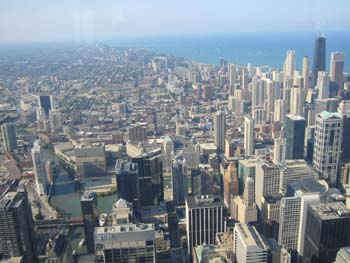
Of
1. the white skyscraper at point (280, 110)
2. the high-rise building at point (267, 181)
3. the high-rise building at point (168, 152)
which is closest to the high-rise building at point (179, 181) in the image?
the high-rise building at point (267, 181)

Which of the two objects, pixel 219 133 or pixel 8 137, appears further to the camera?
pixel 219 133

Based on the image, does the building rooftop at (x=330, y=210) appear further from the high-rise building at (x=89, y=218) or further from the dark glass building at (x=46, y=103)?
the dark glass building at (x=46, y=103)

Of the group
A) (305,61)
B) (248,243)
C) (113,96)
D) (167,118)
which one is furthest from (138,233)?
(305,61)

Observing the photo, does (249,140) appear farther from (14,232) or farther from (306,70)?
(306,70)

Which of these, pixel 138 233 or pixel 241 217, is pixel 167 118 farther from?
pixel 138 233

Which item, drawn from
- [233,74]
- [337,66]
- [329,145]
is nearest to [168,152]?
[329,145]

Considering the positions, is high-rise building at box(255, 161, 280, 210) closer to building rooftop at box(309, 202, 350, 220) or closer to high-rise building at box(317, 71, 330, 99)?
building rooftop at box(309, 202, 350, 220)
